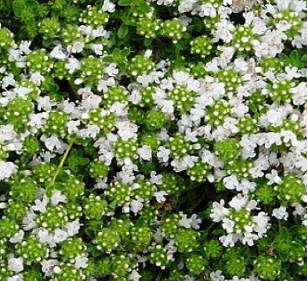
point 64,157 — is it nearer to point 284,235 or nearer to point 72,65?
point 72,65

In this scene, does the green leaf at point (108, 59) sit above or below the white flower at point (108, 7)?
below

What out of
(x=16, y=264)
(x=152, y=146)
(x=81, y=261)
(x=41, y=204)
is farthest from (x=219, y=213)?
(x=16, y=264)

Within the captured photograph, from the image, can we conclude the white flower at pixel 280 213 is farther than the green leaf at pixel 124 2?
No

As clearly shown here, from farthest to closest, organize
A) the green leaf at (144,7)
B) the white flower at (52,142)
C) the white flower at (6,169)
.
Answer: the green leaf at (144,7)
the white flower at (52,142)
the white flower at (6,169)

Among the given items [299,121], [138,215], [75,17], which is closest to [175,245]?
[138,215]

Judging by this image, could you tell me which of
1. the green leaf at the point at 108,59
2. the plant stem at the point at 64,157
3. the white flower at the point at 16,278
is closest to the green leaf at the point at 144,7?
the green leaf at the point at 108,59

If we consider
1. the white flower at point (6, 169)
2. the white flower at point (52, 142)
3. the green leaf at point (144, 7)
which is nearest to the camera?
the white flower at point (6, 169)

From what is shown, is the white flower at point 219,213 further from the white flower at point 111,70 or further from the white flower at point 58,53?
the white flower at point 58,53
